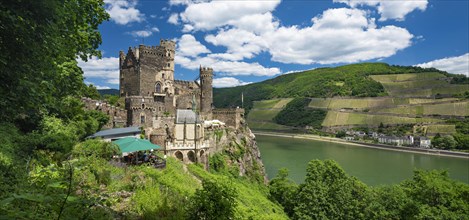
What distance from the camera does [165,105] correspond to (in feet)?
109

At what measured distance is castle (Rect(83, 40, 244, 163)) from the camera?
24.3 meters

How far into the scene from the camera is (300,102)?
14438 centimetres

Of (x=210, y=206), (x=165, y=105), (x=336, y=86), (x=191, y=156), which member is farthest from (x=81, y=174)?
(x=336, y=86)

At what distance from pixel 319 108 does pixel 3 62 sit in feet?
445

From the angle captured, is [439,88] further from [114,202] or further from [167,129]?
[114,202]

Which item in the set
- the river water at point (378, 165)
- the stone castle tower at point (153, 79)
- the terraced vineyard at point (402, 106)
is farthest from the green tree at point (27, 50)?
the terraced vineyard at point (402, 106)

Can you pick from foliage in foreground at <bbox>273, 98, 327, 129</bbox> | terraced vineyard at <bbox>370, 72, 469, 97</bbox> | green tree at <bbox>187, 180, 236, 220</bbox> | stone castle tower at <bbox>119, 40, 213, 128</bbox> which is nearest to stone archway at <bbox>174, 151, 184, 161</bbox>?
stone castle tower at <bbox>119, 40, 213, 128</bbox>

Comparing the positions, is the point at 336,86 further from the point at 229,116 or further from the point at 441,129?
the point at 229,116

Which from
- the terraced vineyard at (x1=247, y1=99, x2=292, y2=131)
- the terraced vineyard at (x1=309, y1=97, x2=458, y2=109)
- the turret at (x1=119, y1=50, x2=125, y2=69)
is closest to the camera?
the turret at (x1=119, y1=50, x2=125, y2=69)

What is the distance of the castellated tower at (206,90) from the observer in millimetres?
38750

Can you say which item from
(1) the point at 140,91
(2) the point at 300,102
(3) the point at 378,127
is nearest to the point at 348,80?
(2) the point at 300,102

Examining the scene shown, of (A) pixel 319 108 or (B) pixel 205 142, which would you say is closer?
(B) pixel 205 142

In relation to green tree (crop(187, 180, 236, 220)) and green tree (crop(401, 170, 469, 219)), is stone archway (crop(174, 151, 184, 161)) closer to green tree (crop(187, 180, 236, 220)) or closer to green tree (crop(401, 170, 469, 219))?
green tree (crop(187, 180, 236, 220))

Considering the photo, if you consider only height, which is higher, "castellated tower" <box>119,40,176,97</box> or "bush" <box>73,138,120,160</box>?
"castellated tower" <box>119,40,176,97</box>
